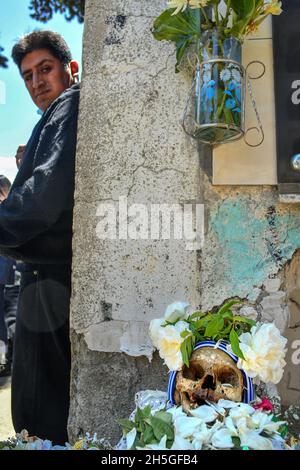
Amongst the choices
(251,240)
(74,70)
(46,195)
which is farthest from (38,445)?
(74,70)

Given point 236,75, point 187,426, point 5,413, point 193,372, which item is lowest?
point 5,413

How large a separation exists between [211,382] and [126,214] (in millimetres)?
789

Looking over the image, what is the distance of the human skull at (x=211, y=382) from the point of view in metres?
1.42

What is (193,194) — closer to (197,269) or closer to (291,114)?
(197,269)

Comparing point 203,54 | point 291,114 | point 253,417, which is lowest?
point 253,417

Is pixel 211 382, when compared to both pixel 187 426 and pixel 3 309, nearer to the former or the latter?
pixel 187 426

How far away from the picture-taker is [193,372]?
1.48 m

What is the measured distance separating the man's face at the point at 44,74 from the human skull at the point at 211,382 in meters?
1.62

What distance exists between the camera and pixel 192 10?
1835 millimetres

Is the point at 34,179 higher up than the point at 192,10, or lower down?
lower down

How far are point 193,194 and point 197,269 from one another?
0.95 feet

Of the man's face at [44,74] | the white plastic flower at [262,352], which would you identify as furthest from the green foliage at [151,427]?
the man's face at [44,74]

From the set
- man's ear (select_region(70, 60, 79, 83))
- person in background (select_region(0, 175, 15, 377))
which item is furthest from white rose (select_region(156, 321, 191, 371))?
person in background (select_region(0, 175, 15, 377))

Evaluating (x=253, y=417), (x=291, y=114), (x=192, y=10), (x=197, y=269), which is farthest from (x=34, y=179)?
(x=253, y=417)
